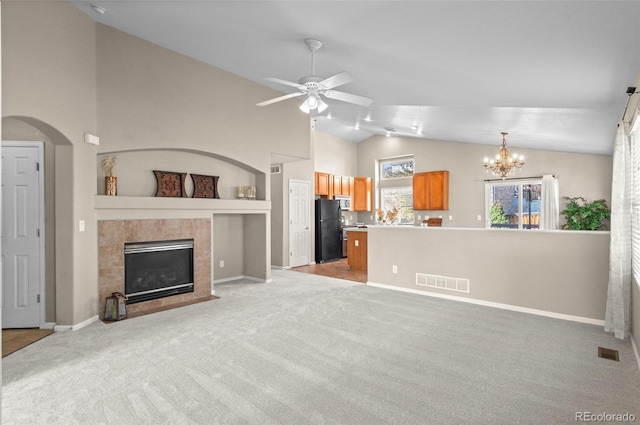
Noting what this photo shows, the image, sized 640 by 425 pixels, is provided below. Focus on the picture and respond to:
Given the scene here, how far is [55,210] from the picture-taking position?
4180 mm

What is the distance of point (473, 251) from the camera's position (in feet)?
17.2

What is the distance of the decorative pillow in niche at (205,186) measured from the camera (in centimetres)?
573

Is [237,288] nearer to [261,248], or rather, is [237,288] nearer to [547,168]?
[261,248]

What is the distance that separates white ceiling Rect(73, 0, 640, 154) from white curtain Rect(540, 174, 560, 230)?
1.67 metres

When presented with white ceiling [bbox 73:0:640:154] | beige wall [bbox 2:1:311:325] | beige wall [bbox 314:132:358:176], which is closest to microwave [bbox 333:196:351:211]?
beige wall [bbox 314:132:358:176]

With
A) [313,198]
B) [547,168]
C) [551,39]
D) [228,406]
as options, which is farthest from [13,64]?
[547,168]

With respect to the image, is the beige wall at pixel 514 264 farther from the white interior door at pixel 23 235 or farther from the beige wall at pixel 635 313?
the white interior door at pixel 23 235

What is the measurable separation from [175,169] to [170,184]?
272 mm

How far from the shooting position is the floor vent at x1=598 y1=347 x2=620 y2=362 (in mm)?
3375

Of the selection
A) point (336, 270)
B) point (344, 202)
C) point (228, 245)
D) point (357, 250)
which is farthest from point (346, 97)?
point (344, 202)

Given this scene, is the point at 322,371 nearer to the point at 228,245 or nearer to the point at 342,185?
the point at 228,245

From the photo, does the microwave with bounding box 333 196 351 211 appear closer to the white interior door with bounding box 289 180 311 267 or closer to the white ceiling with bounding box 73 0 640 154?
the white interior door with bounding box 289 180 311 267

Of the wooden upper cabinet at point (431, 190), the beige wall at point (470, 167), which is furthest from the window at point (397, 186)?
the wooden upper cabinet at point (431, 190)

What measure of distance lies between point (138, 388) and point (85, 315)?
199cm
